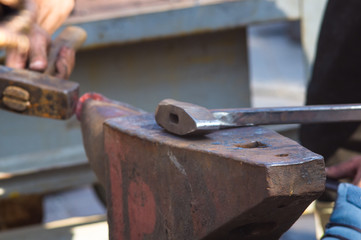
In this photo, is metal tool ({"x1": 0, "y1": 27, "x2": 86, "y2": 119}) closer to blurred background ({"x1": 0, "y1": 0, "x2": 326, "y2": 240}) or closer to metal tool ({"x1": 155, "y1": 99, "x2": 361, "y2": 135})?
metal tool ({"x1": 155, "y1": 99, "x2": 361, "y2": 135})

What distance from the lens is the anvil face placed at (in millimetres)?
975

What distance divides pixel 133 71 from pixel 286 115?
1.74 m

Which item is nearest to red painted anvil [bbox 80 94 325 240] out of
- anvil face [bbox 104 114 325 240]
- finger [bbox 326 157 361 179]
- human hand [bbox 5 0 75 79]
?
anvil face [bbox 104 114 325 240]

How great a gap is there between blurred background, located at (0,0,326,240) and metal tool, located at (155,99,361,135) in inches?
61.4

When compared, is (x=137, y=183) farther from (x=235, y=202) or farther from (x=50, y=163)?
(x=50, y=163)

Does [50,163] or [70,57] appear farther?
[50,163]

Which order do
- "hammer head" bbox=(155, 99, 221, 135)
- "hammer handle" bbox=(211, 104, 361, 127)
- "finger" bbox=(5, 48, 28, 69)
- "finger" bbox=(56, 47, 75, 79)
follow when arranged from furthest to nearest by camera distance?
"finger" bbox=(56, 47, 75, 79) → "finger" bbox=(5, 48, 28, 69) → "hammer handle" bbox=(211, 104, 361, 127) → "hammer head" bbox=(155, 99, 221, 135)

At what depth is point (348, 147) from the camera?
2582mm

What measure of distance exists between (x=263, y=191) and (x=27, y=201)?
2428mm

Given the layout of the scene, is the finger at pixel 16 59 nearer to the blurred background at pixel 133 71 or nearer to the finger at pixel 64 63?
the finger at pixel 64 63

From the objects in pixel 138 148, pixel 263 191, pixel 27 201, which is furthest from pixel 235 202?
pixel 27 201

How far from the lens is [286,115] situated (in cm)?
128

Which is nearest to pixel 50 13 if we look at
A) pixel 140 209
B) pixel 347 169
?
pixel 140 209

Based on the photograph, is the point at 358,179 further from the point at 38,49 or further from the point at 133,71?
the point at 133,71
